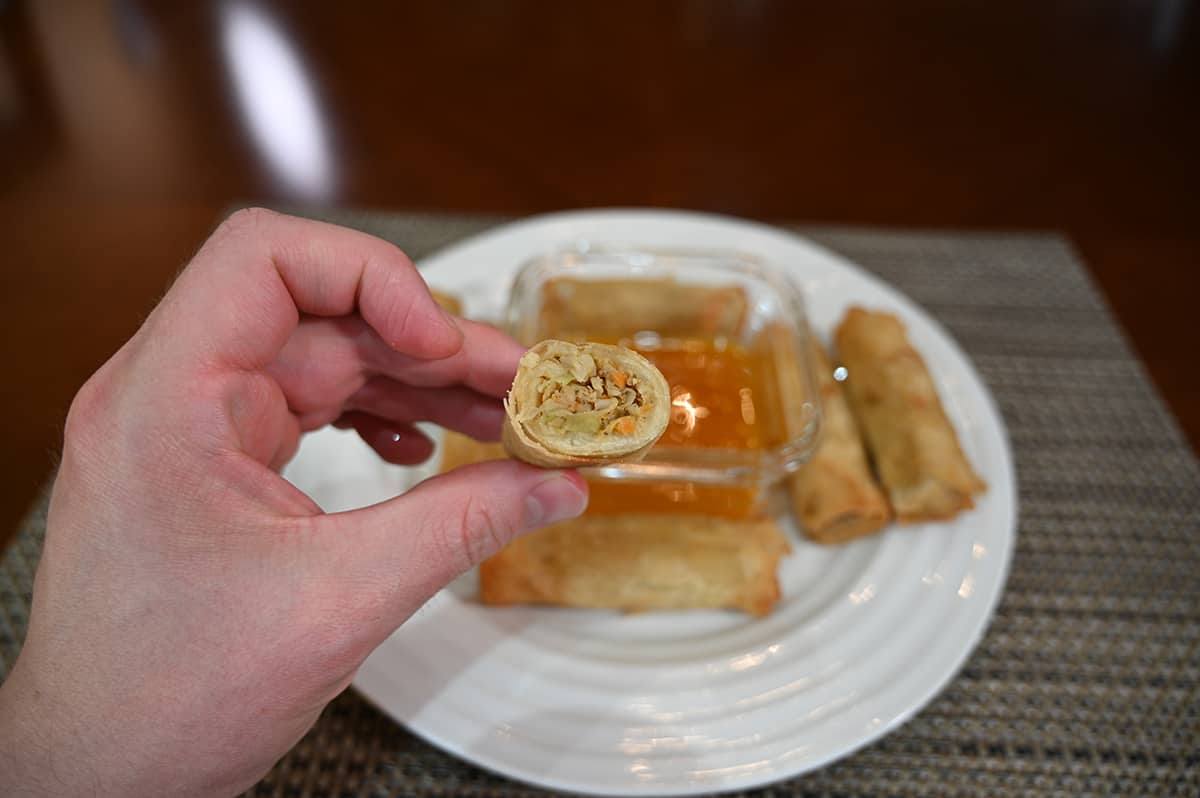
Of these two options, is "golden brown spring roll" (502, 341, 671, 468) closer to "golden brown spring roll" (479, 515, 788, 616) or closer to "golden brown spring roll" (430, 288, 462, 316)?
"golden brown spring roll" (479, 515, 788, 616)

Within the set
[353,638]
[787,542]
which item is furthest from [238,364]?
[787,542]

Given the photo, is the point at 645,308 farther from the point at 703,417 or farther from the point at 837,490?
the point at 837,490

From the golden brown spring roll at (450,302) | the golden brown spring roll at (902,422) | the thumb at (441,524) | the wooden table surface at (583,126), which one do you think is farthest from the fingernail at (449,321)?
the wooden table surface at (583,126)

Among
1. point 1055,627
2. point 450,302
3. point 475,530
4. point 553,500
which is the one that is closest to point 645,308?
point 450,302

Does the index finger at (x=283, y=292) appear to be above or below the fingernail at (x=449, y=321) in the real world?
above

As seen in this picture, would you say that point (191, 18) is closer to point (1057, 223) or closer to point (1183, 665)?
point (1057, 223)

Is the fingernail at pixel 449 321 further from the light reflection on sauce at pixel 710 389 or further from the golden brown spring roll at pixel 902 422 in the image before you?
the golden brown spring roll at pixel 902 422
